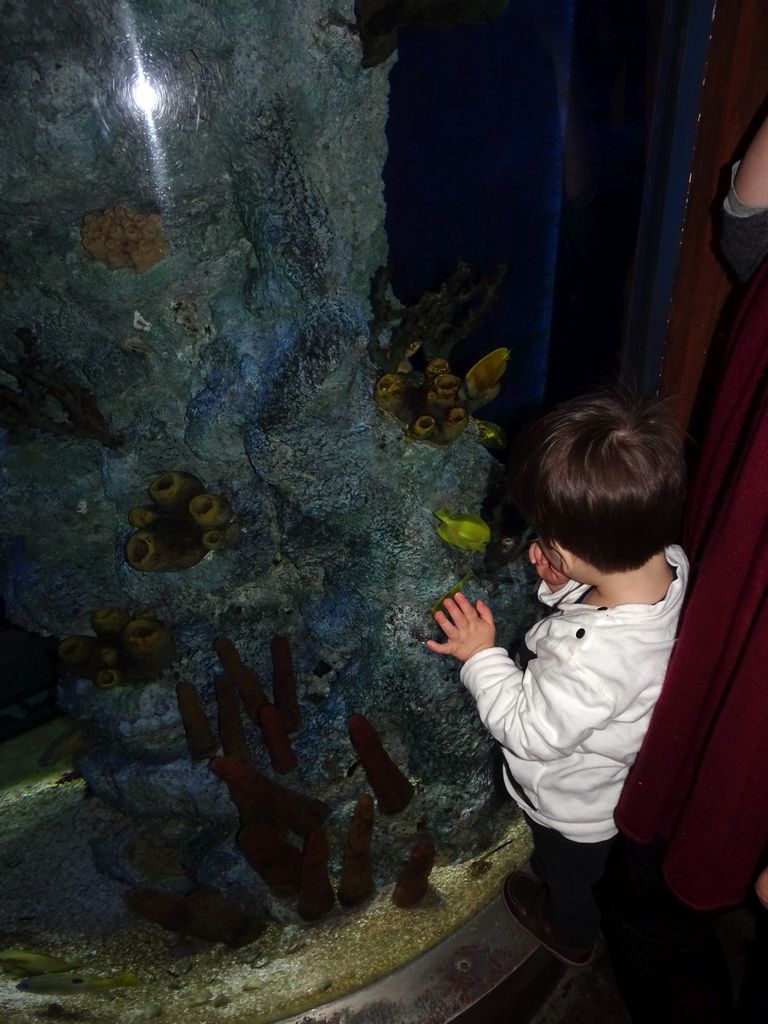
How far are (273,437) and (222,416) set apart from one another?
0.91 feet

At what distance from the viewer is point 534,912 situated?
206 centimetres

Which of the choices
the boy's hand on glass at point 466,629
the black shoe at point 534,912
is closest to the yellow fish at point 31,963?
the black shoe at point 534,912

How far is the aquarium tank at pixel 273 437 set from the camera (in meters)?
1.83

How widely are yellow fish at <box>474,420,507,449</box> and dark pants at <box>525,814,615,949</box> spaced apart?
1278mm

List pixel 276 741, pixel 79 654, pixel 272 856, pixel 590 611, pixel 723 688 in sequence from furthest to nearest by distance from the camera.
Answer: pixel 79 654, pixel 276 741, pixel 272 856, pixel 590 611, pixel 723 688

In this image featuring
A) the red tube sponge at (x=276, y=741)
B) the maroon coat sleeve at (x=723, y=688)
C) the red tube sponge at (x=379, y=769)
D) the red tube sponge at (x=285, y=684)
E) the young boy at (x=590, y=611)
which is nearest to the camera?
→ the maroon coat sleeve at (x=723, y=688)

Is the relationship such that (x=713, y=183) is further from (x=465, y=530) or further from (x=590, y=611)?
(x=590, y=611)

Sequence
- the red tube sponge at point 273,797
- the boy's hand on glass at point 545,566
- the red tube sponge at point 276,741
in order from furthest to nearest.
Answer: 1. the red tube sponge at point 276,741
2. the red tube sponge at point 273,797
3. the boy's hand on glass at point 545,566

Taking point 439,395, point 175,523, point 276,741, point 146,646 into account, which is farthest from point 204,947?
point 439,395

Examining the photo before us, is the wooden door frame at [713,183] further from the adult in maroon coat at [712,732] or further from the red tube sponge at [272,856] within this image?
the red tube sponge at [272,856]

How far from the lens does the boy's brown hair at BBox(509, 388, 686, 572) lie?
1.24 metres

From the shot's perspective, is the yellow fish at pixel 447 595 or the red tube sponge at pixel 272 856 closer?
the yellow fish at pixel 447 595

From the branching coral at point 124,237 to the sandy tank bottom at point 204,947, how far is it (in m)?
2.35

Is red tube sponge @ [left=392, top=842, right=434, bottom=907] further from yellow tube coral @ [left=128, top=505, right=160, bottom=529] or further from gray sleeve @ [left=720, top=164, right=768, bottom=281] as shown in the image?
gray sleeve @ [left=720, top=164, right=768, bottom=281]
